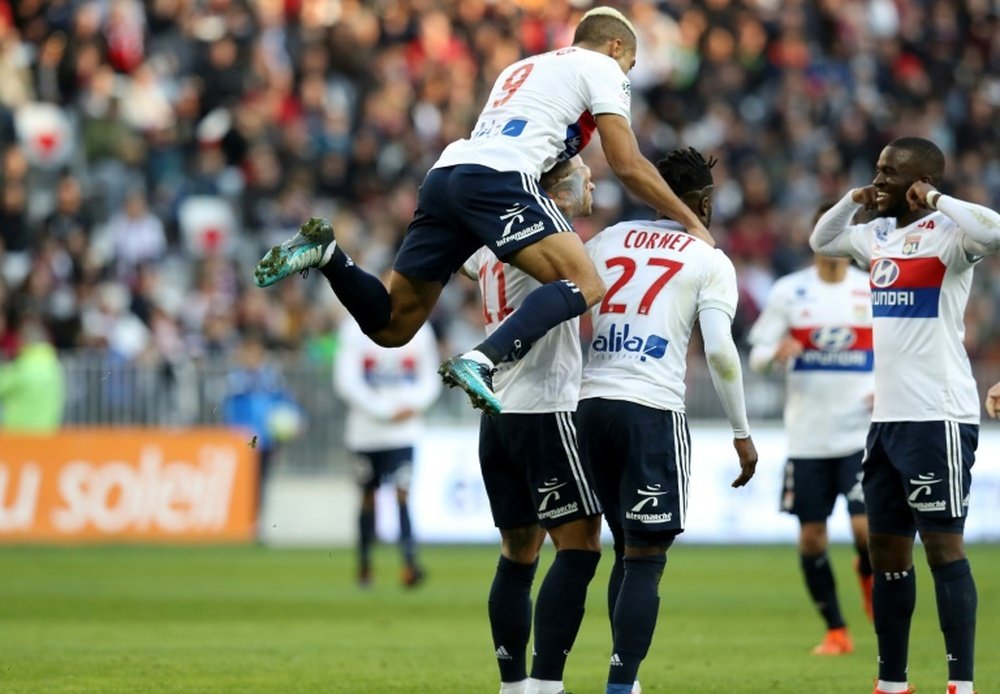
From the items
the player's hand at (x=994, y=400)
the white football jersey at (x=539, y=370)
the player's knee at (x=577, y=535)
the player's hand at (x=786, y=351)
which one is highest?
the player's hand at (x=786, y=351)

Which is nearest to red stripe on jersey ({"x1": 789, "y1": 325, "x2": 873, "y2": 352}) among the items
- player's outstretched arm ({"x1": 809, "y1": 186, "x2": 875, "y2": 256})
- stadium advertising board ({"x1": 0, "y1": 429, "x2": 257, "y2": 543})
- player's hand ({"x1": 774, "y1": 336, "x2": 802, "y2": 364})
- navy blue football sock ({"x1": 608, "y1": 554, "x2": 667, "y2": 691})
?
player's hand ({"x1": 774, "y1": 336, "x2": 802, "y2": 364})

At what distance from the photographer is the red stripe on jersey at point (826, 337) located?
12.8 meters

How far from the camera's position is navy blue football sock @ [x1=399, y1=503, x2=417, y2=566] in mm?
15945

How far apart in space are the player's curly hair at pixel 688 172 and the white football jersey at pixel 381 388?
813cm

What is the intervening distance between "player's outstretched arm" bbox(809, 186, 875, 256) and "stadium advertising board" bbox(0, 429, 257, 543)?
1266cm

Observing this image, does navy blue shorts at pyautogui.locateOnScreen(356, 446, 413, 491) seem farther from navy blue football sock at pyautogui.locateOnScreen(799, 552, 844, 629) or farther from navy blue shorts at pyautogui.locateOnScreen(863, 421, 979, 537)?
navy blue shorts at pyautogui.locateOnScreen(863, 421, 979, 537)

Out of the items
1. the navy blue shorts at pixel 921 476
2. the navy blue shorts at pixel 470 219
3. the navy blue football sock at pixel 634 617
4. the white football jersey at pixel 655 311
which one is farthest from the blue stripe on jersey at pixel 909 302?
the navy blue football sock at pixel 634 617

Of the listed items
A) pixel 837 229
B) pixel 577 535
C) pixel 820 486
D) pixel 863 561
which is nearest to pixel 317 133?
pixel 820 486

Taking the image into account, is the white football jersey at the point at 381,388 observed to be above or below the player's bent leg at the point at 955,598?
above

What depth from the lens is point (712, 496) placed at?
21422 millimetres

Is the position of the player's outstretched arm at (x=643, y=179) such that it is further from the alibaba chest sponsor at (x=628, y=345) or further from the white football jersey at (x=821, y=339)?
the white football jersey at (x=821, y=339)

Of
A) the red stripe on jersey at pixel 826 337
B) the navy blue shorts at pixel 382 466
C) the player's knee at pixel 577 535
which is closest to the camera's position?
the player's knee at pixel 577 535

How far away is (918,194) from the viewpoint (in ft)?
28.2

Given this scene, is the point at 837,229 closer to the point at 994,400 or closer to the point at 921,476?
the point at 994,400
